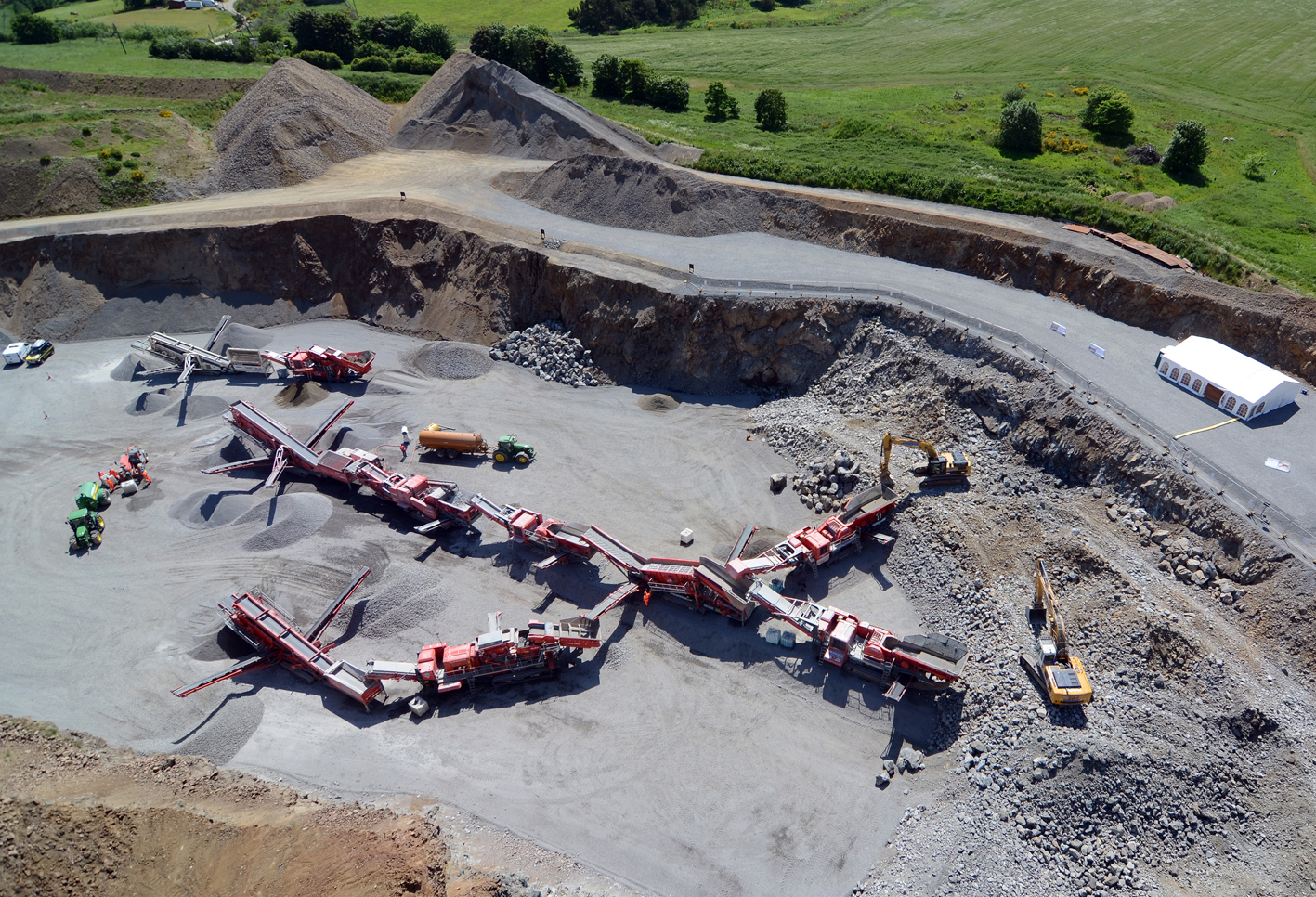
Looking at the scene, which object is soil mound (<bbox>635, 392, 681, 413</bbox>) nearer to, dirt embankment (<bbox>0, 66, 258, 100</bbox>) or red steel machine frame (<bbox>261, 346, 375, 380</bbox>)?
red steel machine frame (<bbox>261, 346, 375, 380</bbox>)

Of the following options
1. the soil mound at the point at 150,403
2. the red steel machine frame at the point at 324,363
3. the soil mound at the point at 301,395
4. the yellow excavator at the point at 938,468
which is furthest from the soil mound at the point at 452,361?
the yellow excavator at the point at 938,468

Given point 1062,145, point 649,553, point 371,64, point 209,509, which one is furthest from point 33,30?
point 1062,145

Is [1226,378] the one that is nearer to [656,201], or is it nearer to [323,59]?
[656,201]

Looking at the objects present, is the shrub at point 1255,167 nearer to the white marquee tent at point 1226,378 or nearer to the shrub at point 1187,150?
the shrub at point 1187,150

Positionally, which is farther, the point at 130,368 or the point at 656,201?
the point at 656,201

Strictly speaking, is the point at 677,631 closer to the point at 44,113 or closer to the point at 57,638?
the point at 57,638

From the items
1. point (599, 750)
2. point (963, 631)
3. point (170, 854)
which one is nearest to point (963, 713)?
point (963, 631)
